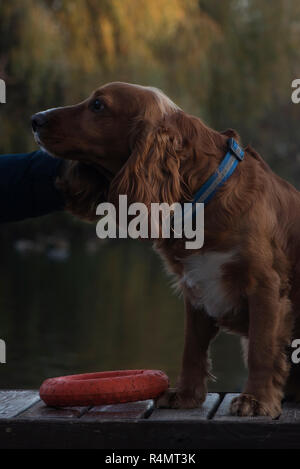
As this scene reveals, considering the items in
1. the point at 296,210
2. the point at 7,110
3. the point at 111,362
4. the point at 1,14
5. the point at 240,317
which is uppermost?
the point at 1,14

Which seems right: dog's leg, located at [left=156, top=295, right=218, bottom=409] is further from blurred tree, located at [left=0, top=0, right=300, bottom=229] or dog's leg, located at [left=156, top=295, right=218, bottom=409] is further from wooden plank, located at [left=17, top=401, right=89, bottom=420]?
blurred tree, located at [left=0, top=0, right=300, bottom=229]

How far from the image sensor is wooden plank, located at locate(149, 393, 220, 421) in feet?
9.21

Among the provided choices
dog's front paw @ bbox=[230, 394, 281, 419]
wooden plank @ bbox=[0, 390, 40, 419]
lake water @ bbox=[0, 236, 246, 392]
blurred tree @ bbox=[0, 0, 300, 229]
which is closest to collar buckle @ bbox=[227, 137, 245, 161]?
dog's front paw @ bbox=[230, 394, 281, 419]

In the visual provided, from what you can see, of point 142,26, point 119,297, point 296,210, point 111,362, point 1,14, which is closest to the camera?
point 296,210

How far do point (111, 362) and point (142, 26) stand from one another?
20.1 ft

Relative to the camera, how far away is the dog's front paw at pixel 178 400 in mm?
3016

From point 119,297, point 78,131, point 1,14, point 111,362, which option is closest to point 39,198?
point 78,131

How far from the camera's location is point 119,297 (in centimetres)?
945

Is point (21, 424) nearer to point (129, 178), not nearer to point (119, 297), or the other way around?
point (129, 178)

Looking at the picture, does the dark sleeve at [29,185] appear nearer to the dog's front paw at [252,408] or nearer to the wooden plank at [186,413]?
the wooden plank at [186,413]

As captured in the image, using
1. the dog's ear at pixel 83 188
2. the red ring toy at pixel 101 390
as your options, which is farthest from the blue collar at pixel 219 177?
the red ring toy at pixel 101 390

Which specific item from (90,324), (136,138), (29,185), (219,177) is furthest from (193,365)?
(90,324)

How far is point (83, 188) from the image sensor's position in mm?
3182

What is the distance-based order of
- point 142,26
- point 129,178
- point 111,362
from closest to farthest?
point 129,178
point 111,362
point 142,26
